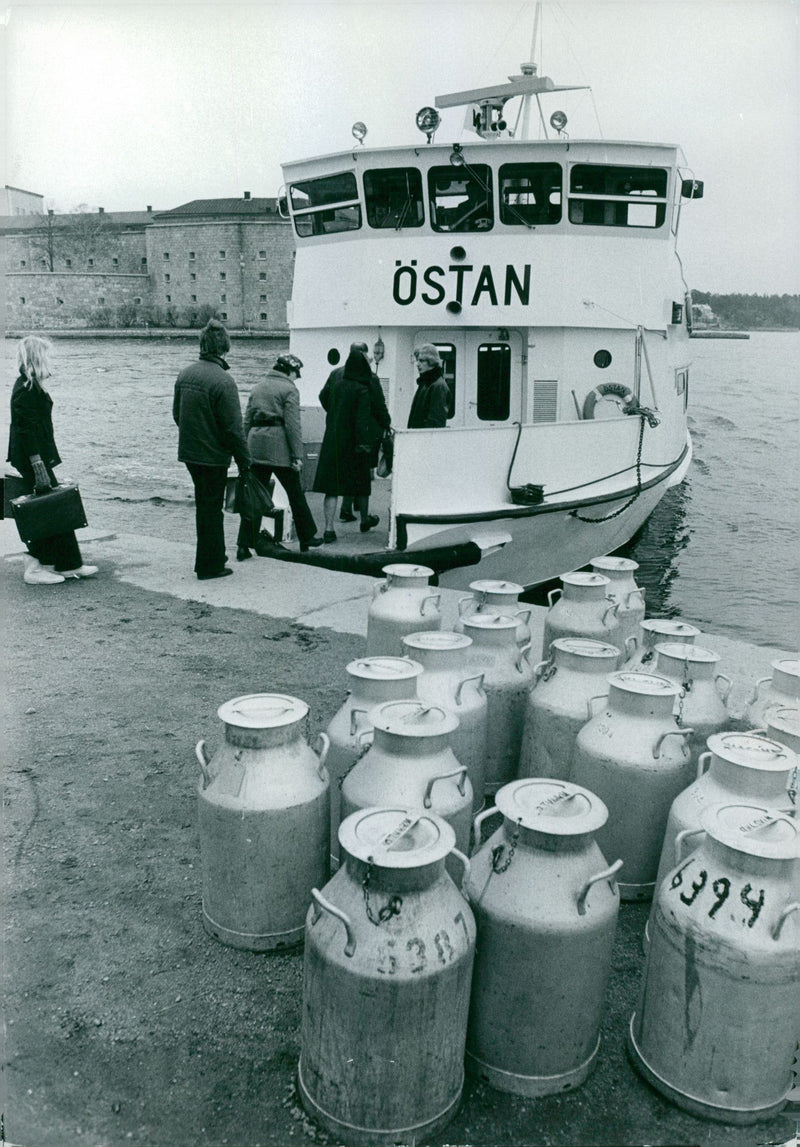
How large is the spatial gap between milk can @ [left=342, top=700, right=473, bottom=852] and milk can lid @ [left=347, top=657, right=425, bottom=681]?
0.68ft

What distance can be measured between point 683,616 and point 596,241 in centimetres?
473

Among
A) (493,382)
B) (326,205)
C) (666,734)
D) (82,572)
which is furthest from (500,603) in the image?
(326,205)

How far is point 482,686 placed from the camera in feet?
11.2

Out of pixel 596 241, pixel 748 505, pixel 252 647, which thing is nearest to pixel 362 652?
pixel 252 647

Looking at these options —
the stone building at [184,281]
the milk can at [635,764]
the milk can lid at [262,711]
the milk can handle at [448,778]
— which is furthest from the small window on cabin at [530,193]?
the stone building at [184,281]

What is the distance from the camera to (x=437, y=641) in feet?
11.0

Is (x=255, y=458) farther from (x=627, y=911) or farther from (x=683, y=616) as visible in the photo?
(x=683, y=616)

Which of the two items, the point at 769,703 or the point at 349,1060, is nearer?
the point at 349,1060

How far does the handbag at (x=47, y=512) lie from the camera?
623 cm

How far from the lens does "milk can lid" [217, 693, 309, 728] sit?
2.68 meters

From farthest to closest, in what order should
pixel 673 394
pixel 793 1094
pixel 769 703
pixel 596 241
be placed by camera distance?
pixel 673 394, pixel 596 241, pixel 769 703, pixel 793 1094

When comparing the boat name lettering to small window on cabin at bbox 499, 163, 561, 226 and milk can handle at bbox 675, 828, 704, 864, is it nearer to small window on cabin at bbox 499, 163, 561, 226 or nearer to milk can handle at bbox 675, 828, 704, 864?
small window on cabin at bbox 499, 163, 561, 226

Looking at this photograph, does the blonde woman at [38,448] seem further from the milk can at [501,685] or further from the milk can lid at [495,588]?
the milk can at [501,685]

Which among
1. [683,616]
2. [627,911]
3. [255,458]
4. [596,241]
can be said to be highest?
[596,241]
